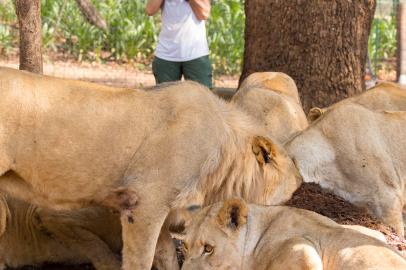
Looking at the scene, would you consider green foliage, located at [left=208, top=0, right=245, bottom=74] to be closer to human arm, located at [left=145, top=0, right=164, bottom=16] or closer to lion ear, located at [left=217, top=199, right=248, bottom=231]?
human arm, located at [left=145, top=0, right=164, bottom=16]

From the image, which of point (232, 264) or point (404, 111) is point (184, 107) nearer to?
point (232, 264)

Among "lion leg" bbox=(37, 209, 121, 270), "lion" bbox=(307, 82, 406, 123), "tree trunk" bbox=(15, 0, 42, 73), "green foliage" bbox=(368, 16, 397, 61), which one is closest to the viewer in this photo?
"lion leg" bbox=(37, 209, 121, 270)

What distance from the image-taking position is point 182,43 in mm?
8609

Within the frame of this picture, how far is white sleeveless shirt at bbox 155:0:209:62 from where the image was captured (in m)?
8.61

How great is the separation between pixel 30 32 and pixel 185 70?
2247mm

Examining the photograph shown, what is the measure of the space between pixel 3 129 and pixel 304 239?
1.74 meters

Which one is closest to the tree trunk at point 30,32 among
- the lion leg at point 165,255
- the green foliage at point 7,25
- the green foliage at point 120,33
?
the lion leg at point 165,255

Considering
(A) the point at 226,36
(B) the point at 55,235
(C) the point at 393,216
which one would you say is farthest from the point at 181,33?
(A) the point at 226,36

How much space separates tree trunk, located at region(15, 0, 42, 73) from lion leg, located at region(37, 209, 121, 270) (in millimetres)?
1417

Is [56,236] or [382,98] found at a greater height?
[382,98]

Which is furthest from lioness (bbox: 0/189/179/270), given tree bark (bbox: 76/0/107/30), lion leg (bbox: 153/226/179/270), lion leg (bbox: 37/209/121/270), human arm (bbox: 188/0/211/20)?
tree bark (bbox: 76/0/107/30)

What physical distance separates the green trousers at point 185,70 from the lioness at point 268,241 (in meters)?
3.66

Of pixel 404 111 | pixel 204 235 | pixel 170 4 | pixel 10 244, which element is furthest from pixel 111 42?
pixel 204 235

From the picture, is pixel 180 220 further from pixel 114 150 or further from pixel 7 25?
pixel 7 25
